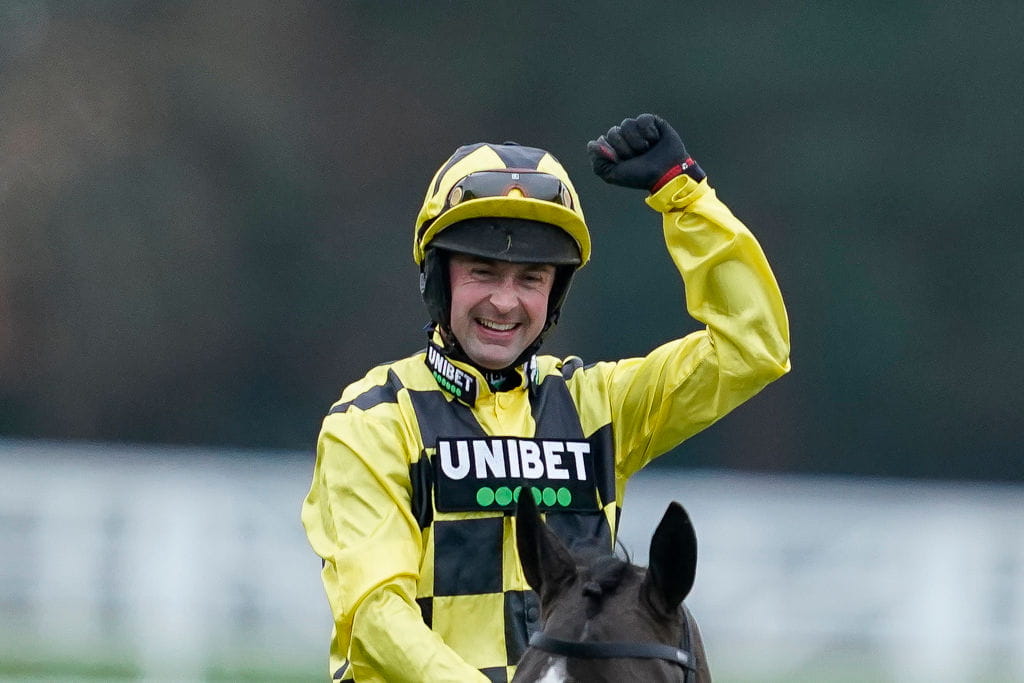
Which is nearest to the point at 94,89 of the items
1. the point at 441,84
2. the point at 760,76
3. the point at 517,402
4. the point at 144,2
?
the point at 144,2

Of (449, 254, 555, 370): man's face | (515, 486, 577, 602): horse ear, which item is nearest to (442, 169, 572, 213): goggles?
(449, 254, 555, 370): man's face

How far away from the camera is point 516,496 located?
371 centimetres

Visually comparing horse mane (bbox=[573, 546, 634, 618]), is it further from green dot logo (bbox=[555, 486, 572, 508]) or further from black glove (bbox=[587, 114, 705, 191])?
black glove (bbox=[587, 114, 705, 191])

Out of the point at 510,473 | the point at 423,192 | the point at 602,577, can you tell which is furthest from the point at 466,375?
the point at 423,192

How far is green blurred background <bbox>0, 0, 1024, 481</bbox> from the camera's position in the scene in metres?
18.3

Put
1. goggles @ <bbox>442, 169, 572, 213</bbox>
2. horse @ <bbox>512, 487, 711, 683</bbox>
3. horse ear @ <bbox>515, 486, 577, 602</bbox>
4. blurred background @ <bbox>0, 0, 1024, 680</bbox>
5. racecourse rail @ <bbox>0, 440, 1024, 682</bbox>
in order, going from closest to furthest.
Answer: horse @ <bbox>512, 487, 711, 683</bbox> < horse ear @ <bbox>515, 486, 577, 602</bbox> < goggles @ <bbox>442, 169, 572, 213</bbox> < racecourse rail @ <bbox>0, 440, 1024, 682</bbox> < blurred background @ <bbox>0, 0, 1024, 680</bbox>

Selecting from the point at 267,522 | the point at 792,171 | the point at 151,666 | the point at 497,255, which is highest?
the point at 792,171

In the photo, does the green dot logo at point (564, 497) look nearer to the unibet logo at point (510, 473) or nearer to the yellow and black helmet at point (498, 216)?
the unibet logo at point (510, 473)

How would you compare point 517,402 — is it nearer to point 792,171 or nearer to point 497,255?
point 497,255

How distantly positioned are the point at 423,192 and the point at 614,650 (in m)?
15.9

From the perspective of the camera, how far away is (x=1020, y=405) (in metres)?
18.9

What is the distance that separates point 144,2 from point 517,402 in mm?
16974

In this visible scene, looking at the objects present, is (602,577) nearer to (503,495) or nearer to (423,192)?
(503,495)

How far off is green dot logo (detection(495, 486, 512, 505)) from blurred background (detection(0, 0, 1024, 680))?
13386mm
